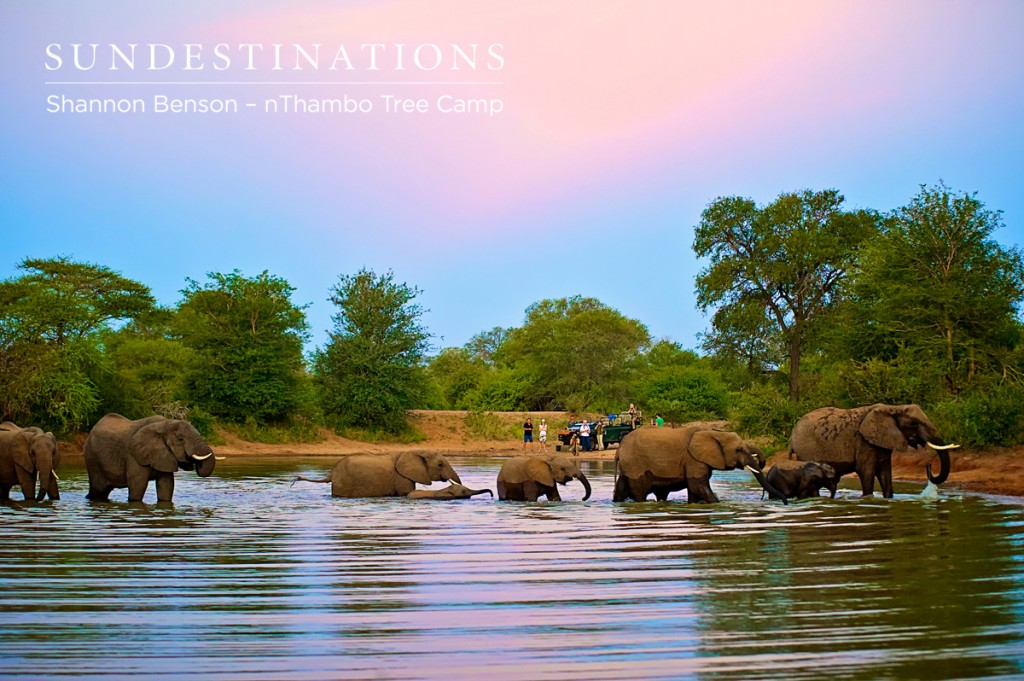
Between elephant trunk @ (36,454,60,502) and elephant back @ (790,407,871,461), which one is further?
elephant back @ (790,407,871,461)

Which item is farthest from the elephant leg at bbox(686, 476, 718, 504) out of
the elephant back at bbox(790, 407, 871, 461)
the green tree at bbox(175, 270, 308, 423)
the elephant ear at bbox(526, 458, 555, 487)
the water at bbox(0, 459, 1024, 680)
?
the green tree at bbox(175, 270, 308, 423)

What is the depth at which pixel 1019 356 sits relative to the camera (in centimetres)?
3247

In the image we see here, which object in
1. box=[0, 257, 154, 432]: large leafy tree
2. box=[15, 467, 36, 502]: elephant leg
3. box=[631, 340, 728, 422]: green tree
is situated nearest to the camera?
box=[15, 467, 36, 502]: elephant leg

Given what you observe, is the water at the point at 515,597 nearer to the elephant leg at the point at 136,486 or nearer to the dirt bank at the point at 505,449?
the elephant leg at the point at 136,486

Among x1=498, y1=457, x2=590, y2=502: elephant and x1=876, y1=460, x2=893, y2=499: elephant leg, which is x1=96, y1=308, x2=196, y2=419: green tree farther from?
x1=876, y1=460, x2=893, y2=499: elephant leg

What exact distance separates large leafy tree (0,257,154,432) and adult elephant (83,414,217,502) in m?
21.1

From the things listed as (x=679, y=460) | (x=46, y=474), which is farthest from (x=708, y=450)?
(x=46, y=474)

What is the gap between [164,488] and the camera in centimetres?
1789

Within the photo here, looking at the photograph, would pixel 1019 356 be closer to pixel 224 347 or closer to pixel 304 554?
pixel 304 554

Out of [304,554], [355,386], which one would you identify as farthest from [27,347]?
[304,554]

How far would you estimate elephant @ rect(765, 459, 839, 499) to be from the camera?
1903 centimetres

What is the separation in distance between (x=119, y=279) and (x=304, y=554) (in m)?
50.3

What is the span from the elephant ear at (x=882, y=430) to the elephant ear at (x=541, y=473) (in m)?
5.64

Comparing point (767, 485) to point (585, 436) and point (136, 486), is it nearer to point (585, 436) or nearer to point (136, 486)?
point (136, 486)
